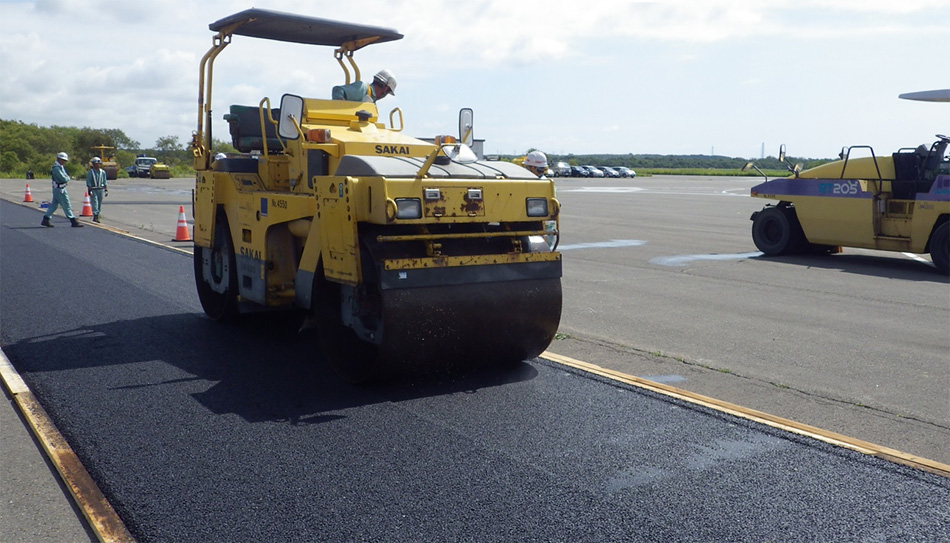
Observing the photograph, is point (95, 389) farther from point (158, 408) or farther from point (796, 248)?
point (796, 248)

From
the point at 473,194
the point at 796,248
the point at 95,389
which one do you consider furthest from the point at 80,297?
the point at 796,248

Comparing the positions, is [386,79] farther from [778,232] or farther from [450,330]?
[778,232]

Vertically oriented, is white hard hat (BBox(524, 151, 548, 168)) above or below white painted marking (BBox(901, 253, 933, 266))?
above

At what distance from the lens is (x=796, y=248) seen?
14.4 meters

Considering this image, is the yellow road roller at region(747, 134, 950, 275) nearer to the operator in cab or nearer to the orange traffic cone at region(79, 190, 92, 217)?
the operator in cab

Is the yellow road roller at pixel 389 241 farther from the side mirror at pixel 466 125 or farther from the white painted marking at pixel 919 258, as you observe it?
the white painted marking at pixel 919 258

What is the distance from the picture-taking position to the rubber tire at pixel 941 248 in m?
12.2

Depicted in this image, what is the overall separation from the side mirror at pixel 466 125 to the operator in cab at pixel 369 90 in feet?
2.81

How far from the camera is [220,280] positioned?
8.12 m

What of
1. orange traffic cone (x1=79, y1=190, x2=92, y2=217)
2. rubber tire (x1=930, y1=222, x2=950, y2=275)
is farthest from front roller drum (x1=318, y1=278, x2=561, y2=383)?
orange traffic cone (x1=79, y1=190, x2=92, y2=217)

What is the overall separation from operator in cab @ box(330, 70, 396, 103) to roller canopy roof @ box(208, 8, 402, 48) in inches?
21.8

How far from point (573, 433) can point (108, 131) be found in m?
97.3

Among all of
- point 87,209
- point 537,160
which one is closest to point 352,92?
point 537,160

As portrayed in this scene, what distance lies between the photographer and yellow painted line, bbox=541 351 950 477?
453cm
